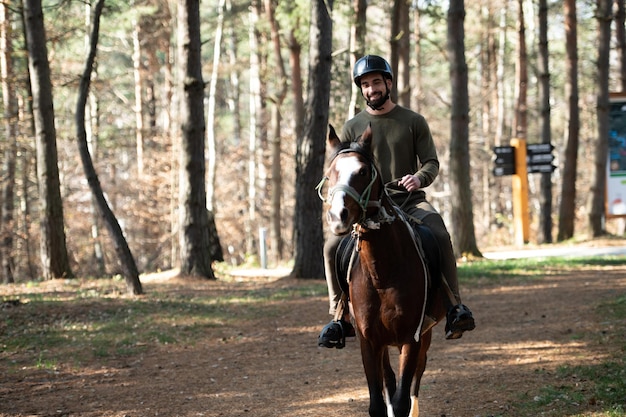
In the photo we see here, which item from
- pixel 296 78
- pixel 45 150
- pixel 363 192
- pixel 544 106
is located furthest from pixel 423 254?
pixel 544 106

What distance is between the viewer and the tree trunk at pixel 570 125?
27.8 m

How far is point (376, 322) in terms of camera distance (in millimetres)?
6047

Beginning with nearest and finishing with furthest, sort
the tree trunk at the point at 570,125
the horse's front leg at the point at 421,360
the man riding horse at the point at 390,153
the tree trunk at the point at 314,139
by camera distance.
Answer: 1. the man riding horse at the point at 390,153
2. the horse's front leg at the point at 421,360
3. the tree trunk at the point at 314,139
4. the tree trunk at the point at 570,125

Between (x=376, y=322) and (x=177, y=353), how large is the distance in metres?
5.89

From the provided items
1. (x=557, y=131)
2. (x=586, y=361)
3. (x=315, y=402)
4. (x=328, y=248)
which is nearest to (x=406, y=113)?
(x=328, y=248)

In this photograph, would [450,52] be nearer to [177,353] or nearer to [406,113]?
[177,353]

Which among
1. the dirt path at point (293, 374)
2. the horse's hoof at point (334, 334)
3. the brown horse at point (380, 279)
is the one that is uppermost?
the brown horse at point (380, 279)

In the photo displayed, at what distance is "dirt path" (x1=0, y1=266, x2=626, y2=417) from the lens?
832 cm

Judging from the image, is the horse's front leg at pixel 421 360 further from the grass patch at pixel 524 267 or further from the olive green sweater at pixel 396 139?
the grass patch at pixel 524 267

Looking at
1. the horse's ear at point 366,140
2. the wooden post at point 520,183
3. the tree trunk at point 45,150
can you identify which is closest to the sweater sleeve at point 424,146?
the horse's ear at point 366,140

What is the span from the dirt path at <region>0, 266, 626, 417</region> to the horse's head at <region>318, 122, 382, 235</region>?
10.4ft

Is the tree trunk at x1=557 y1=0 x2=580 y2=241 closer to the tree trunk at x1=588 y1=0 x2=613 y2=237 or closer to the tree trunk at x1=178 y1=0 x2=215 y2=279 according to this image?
the tree trunk at x1=588 y1=0 x2=613 y2=237

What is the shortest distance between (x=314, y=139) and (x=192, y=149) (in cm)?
269

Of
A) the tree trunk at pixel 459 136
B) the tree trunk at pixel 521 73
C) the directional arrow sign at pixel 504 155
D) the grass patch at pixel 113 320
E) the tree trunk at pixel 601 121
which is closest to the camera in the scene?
the grass patch at pixel 113 320
